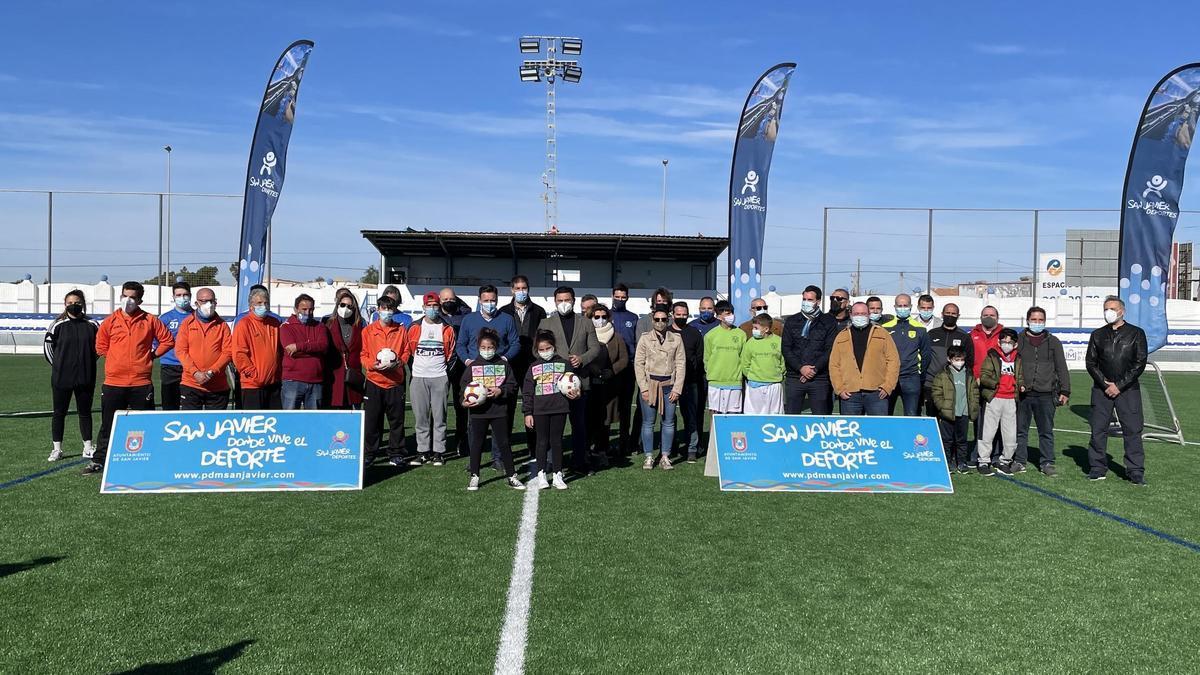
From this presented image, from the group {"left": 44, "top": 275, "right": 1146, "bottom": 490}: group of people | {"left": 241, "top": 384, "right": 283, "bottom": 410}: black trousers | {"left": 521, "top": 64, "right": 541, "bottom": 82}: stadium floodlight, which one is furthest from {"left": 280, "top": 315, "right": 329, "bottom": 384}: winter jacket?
{"left": 521, "top": 64, "right": 541, "bottom": 82}: stadium floodlight

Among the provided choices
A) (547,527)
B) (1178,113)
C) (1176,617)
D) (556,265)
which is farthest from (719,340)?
(556,265)

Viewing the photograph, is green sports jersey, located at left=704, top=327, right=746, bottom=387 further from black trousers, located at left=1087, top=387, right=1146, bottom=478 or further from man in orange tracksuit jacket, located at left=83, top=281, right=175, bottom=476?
man in orange tracksuit jacket, located at left=83, top=281, right=175, bottom=476

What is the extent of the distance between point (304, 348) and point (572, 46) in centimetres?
4331

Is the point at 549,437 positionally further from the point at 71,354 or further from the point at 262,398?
the point at 71,354

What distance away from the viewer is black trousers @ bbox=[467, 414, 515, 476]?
7391 mm

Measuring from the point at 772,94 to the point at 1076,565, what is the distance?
14.1m

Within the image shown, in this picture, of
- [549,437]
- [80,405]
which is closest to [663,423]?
[549,437]

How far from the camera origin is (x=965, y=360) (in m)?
8.49

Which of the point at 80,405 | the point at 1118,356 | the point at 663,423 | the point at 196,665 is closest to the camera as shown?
the point at 196,665

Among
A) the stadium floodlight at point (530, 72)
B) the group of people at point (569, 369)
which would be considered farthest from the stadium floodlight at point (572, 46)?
the group of people at point (569, 369)

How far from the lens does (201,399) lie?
8117 mm

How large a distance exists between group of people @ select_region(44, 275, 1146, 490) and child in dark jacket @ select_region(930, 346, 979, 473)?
19mm

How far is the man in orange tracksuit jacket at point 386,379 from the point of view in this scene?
8422 mm

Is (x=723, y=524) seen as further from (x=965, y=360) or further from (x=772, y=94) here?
(x=772, y=94)
